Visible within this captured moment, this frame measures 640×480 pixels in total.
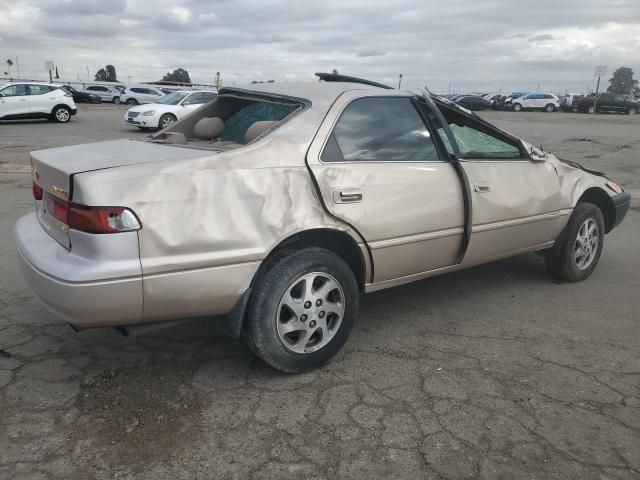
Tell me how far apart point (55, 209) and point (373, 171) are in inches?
67.0

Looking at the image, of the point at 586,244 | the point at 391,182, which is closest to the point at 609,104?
the point at 586,244

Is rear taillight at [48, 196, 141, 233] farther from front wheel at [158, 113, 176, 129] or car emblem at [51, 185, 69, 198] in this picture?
Result: front wheel at [158, 113, 176, 129]

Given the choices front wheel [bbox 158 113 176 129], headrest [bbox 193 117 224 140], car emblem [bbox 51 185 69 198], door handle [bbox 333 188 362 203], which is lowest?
front wheel [bbox 158 113 176 129]

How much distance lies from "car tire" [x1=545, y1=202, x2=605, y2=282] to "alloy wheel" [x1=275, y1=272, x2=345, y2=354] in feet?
7.69

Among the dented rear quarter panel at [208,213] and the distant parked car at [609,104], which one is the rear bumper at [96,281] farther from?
the distant parked car at [609,104]

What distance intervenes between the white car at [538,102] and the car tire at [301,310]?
4330 centimetres

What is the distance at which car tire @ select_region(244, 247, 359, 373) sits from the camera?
286 cm

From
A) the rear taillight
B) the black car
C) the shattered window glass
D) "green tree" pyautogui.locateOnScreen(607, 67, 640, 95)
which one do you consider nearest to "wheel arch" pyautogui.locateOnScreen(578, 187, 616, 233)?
the shattered window glass

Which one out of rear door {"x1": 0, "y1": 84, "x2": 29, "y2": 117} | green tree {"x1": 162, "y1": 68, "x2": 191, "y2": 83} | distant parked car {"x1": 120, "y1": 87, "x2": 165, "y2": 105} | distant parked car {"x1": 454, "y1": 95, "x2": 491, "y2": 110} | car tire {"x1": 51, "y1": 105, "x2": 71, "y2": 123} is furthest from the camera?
green tree {"x1": 162, "y1": 68, "x2": 191, "y2": 83}

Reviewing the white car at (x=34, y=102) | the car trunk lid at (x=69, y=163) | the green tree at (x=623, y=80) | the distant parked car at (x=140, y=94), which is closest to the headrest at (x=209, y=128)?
the car trunk lid at (x=69, y=163)

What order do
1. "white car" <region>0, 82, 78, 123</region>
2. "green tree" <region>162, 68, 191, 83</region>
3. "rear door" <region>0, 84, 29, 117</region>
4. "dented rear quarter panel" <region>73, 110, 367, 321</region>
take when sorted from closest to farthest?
"dented rear quarter panel" <region>73, 110, 367, 321</region> → "rear door" <region>0, 84, 29, 117</region> → "white car" <region>0, 82, 78, 123</region> → "green tree" <region>162, 68, 191, 83</region>

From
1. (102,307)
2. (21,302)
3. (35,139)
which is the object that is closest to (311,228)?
(102,307)

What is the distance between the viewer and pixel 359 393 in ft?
9.67

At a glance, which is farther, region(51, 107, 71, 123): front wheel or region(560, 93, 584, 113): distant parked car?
region(560, 93, 584, 113): distant parked car
